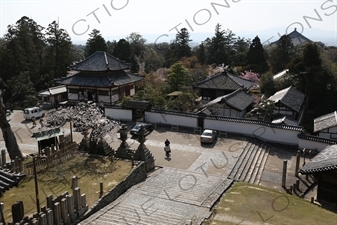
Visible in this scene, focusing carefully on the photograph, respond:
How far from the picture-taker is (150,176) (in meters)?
18.7

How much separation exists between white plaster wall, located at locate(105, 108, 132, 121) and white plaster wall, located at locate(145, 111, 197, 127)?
189 cm

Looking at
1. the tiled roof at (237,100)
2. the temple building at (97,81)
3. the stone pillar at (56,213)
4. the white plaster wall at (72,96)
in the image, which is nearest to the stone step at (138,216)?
the stone pillar at (56,213)

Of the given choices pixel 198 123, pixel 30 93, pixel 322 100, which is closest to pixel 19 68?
pixel 30 93

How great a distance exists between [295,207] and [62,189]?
11.5 meters

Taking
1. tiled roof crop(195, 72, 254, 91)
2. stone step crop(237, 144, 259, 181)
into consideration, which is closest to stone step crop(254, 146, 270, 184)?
stone step crop(237, 144, 259, 181)

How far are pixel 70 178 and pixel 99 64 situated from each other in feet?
72.7

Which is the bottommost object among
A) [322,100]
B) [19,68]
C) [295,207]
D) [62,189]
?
[295,207]

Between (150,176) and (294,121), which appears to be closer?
(150,176)

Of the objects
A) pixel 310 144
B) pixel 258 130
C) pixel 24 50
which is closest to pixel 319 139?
pixel 310 144

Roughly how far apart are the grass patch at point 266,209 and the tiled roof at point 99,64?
24589 millimetres

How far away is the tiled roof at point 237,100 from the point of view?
29.7 metres

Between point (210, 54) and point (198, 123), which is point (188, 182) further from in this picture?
point (210, 54)

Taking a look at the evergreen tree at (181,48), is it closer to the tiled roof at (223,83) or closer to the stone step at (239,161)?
the tiled roof at (223,83)

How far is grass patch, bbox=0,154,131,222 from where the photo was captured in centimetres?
1475
